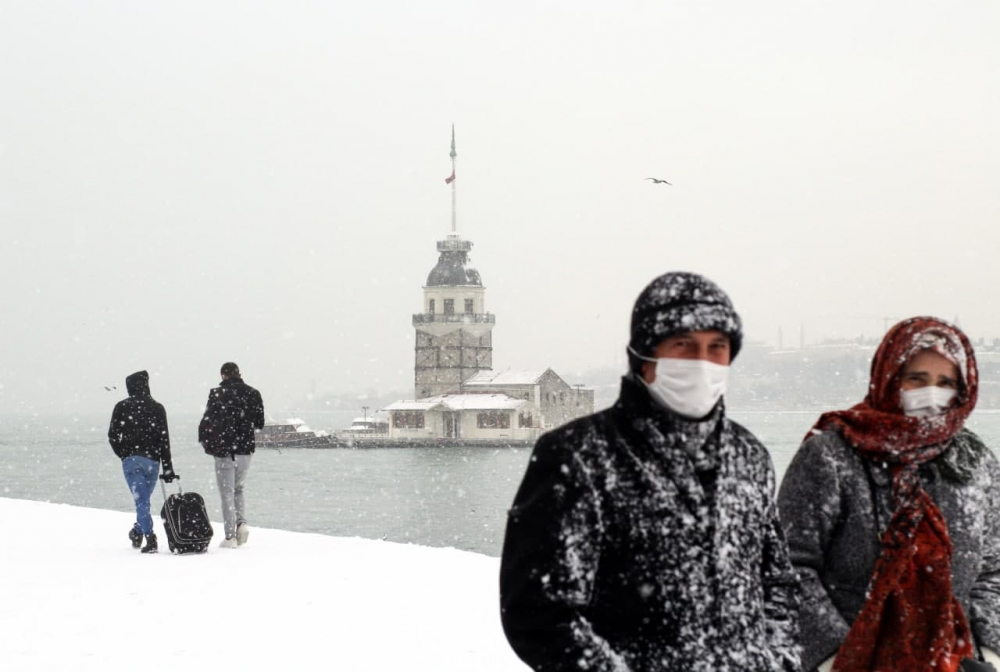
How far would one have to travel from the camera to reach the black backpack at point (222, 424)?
8.09 m

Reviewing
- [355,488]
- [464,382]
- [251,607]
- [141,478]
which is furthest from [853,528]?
[464,382]

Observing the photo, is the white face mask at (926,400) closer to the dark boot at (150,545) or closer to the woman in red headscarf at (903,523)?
the woman in red headscarf at (903,523)

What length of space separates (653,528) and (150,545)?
6.96 metres

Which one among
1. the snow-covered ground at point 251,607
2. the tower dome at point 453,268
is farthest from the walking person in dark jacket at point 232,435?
the tower dome at point 453,268

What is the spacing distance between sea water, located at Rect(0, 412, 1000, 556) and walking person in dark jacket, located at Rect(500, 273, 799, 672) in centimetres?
3238

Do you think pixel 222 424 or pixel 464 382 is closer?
pixel 222 424

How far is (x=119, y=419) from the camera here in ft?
27.3

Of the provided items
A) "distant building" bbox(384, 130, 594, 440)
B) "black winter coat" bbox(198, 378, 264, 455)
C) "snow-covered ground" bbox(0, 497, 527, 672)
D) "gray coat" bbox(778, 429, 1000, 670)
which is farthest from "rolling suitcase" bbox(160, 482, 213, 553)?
"distant building" bbox(384, 130, 594, 440)

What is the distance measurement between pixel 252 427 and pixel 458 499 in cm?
4638

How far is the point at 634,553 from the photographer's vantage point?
1934 mm

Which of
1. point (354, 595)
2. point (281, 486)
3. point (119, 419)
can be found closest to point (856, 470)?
point (354, 595)

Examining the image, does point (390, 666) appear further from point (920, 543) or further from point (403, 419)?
point (403, 419)

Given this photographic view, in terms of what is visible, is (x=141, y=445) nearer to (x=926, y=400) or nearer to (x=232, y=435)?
(x=232, y=435)

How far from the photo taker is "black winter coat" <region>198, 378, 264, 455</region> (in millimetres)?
8133
